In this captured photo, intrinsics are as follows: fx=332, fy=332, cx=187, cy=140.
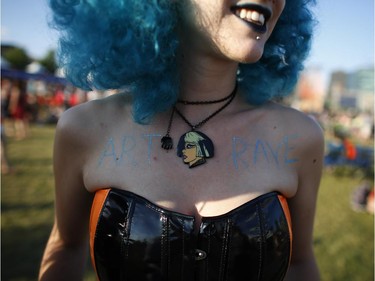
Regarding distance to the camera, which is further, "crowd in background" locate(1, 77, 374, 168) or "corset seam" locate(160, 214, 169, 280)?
"crowd in background" locate(1, 77, 374, 168)

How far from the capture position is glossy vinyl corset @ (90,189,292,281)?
1.22 m

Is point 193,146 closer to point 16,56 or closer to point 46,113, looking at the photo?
point 46,113

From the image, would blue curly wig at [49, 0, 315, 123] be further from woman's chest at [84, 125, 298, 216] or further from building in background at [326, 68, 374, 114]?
building in background at [326, 68, 374, 114]

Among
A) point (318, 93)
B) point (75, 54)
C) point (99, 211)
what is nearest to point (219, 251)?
point (99, 211)

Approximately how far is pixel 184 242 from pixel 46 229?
4.00 m

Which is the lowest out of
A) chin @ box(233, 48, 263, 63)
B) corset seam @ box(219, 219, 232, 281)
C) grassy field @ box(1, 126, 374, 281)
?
grassy field @ box(1, 126, 374, 281)

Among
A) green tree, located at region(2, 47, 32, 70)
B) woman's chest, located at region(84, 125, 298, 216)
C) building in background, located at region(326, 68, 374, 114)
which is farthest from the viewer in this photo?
building in background, located at region(326, 68, 374, 114)

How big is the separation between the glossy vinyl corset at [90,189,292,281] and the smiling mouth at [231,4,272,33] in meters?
0.65

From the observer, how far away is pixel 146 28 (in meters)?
1.35

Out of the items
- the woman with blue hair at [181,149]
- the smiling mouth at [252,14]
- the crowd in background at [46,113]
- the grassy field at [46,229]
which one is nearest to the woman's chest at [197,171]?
the woman with blue hair at [181,149]

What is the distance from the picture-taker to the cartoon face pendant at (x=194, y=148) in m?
1.35

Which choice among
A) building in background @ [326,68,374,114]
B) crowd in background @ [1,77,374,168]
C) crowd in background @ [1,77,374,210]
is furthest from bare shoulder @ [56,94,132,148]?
building in background @ [326,68,374,114]

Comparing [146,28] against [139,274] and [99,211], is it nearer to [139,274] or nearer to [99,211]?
[99,211]

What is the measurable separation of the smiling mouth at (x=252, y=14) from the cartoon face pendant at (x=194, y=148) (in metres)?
0.48
